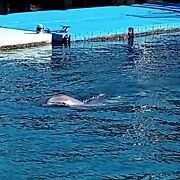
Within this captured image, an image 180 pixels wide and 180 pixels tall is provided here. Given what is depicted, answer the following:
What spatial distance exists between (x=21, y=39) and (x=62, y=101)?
6.95m

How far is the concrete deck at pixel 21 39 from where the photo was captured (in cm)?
1783

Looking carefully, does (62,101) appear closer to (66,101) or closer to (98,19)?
(66,101)

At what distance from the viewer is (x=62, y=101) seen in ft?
37.7

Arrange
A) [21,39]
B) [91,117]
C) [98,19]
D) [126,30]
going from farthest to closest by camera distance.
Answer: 1. [98,19]
2. [126,30]
3. [21,39]
4. [91,117]

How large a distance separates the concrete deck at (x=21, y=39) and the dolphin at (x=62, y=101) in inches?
252

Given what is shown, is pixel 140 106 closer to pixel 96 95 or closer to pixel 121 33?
pixel 96 95

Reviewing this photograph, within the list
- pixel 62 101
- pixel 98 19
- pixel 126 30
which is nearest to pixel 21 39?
pixel 126 30

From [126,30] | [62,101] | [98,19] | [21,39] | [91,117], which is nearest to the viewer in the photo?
[91,117]

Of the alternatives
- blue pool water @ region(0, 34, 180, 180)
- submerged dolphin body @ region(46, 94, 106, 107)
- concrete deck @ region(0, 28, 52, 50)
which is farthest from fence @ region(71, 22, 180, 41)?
submerged dolphin body @ region(46, 94, 106, 107)

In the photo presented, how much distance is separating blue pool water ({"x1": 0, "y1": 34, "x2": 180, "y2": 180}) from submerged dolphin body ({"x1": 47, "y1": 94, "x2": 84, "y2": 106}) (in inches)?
7.6

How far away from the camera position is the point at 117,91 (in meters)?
12.7

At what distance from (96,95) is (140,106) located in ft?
3.71

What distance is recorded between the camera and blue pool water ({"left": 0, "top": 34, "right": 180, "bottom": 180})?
335 inches

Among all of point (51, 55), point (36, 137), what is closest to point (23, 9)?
point (51, 55)
